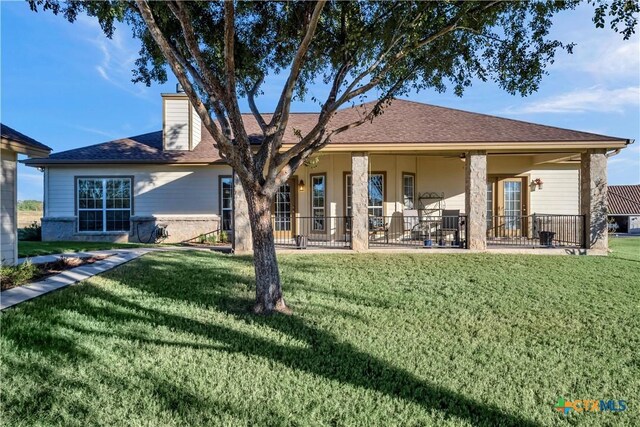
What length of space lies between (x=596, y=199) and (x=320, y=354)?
11012 millimetres

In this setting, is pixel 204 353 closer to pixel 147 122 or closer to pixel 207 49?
pixel 207 49

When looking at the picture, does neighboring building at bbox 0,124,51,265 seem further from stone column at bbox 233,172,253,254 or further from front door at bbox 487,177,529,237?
front door at bbox 487,177,529,237

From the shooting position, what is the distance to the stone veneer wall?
1441 centimetres

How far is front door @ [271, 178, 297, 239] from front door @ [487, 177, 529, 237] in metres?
7.90

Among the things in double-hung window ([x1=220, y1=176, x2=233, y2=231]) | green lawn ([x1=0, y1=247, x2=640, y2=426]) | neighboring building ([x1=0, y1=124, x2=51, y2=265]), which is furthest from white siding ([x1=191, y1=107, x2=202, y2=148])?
green lawn ([x1=0, y1=247, x2=640, y2=426])

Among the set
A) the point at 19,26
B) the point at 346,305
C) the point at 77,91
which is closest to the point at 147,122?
the point at 77,91

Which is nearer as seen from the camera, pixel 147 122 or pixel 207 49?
pixel 207 49

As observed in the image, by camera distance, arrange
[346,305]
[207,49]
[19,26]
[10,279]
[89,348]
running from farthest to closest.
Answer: [19,26]
[207,49]
[10,279]
[346,305]
[89,348]

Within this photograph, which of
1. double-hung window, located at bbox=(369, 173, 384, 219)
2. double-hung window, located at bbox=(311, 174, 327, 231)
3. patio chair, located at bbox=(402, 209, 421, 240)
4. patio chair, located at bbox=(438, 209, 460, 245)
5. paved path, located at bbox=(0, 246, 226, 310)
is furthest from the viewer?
double-hung window, located at bbox=(311, 174, 327, 231)

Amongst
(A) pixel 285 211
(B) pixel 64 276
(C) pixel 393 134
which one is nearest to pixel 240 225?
(A) pixel 285 211

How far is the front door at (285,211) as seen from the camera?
14398 millimetres

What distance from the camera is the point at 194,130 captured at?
1577 cm

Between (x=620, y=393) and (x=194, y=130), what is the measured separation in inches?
613

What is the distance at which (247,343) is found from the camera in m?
4.36
